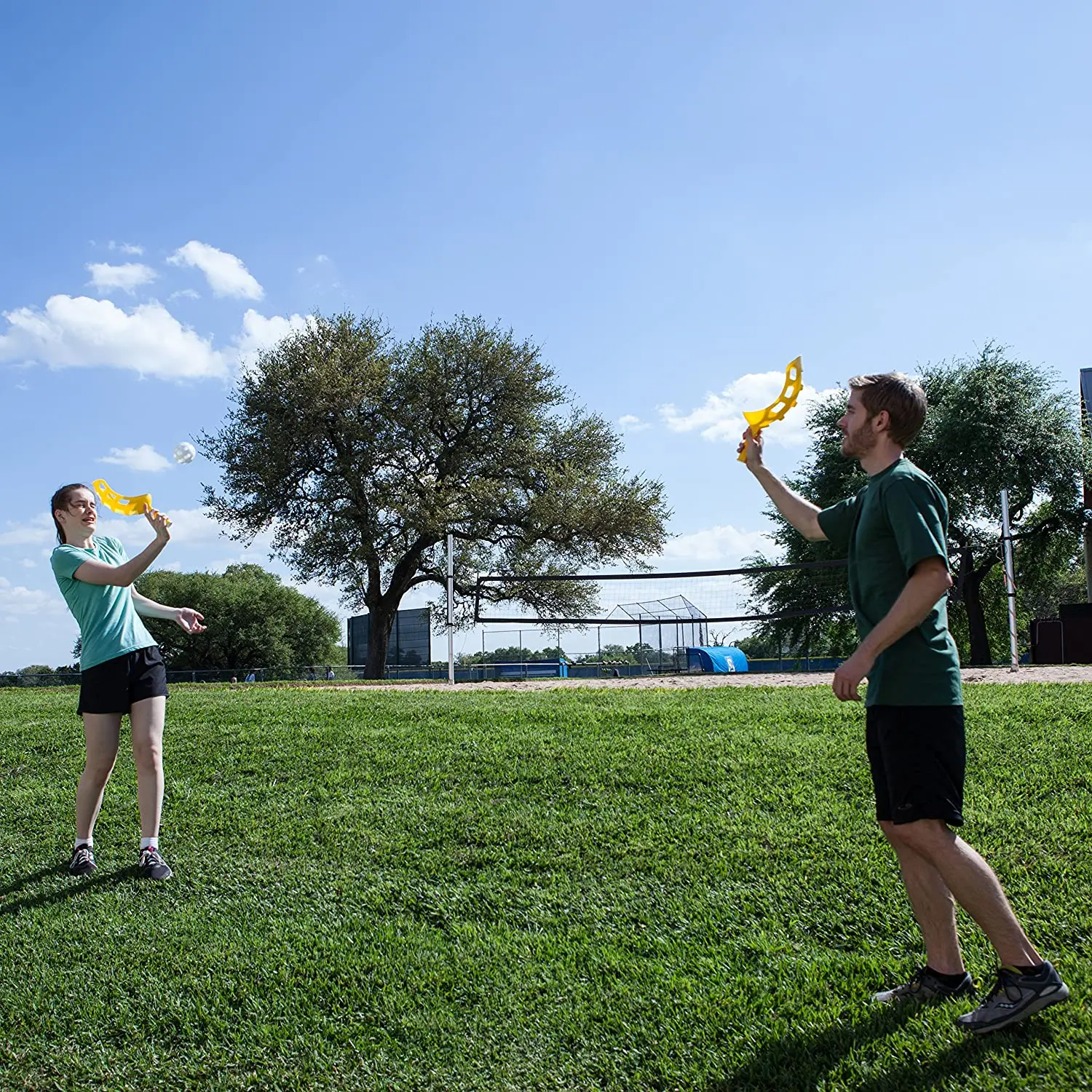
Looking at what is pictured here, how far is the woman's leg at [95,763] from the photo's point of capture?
495cm

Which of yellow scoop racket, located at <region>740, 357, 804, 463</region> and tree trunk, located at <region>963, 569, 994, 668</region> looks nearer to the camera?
yellow scoop racket, located at <region>740, 357, 804, 463</region>

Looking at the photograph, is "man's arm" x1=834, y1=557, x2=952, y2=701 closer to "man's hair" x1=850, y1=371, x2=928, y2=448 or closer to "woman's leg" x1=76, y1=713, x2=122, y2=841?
"man's hair" x1=850, y1=371, x2=928, y2=448

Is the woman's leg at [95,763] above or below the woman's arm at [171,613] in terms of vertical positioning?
below

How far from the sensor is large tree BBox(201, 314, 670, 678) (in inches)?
1003

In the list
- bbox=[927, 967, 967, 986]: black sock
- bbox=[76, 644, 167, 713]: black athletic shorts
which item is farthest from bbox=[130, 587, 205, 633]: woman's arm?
bbox=[927, 967, 967, 986]: black sock

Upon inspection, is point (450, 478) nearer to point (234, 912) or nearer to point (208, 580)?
point (234, 912)

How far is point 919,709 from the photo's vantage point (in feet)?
9.29

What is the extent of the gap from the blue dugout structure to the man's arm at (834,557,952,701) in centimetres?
1282

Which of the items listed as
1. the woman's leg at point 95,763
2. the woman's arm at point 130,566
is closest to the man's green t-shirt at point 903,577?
Result: the woman's arm at point 130,566

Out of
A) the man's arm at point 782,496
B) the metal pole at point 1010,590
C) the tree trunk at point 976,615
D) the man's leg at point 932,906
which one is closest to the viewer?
the man's leg at point 932,906

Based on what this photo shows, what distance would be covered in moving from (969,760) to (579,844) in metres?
2.53

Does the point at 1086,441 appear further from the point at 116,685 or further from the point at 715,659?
the point at 116,685

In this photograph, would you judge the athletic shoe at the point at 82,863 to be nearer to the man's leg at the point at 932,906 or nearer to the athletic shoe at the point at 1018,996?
the man's leg at the point at 932,906

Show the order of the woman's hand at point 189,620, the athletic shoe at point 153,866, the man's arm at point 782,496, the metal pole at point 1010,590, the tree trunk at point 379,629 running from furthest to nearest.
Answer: the tree trunk at point 379,629 → the metal pole at point 1010,590 → the woman's hand at point 189,620 → the athletic shoe at point 153,866 → the man's arm at point 782,496
